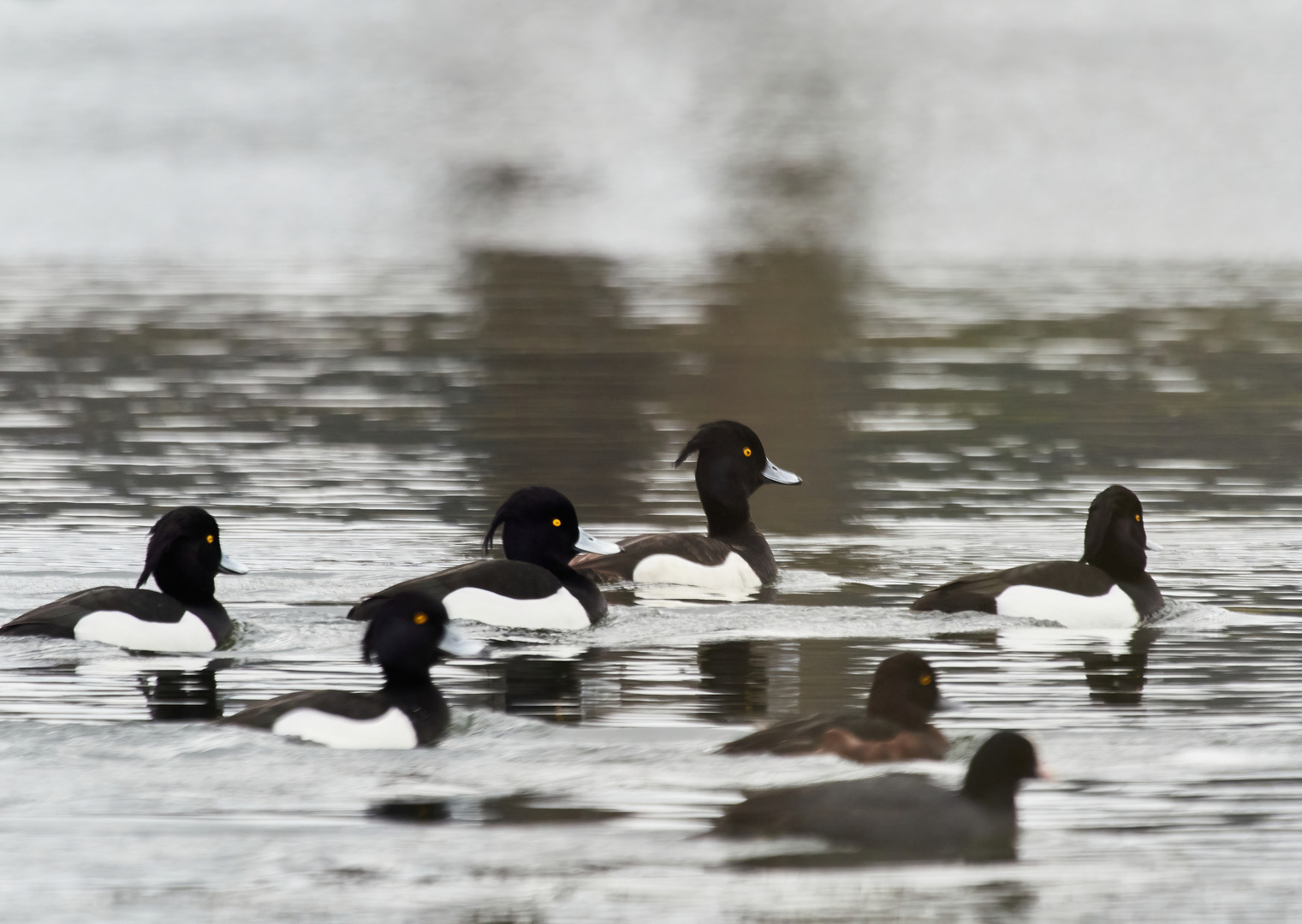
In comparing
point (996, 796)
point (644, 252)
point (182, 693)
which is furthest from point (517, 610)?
point (644, 252)

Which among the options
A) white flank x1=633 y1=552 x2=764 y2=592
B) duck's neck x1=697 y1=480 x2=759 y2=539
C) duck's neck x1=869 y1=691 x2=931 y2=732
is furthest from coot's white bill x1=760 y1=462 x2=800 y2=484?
duck's neck x1=869 y1=691 x2=931 y2=732

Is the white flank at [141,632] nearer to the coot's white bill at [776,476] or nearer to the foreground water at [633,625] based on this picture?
the foreground water at [633,625]

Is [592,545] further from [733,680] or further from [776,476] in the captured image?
[776,476]

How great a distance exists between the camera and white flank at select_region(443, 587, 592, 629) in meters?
11.3

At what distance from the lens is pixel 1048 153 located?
8156cm

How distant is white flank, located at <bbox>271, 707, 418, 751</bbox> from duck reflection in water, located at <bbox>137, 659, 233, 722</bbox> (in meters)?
0.81

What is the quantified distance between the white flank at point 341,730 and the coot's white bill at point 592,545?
3.53m

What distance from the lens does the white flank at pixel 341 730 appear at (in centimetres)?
859

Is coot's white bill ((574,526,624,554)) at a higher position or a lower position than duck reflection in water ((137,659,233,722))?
higher

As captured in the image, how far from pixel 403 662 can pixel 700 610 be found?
3.44 metres

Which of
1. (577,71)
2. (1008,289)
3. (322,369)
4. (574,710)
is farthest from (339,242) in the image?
(574,710)

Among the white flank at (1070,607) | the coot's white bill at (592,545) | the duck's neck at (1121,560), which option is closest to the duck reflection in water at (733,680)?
the coot's white bill at (592,545)

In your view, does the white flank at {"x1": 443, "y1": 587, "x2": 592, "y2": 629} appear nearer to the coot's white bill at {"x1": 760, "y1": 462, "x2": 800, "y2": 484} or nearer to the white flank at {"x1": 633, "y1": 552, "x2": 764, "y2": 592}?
the white flank at {"x1": 633, "y1": 552, "x2": 764, "y2": 592}

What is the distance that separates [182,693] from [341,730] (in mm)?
1590
